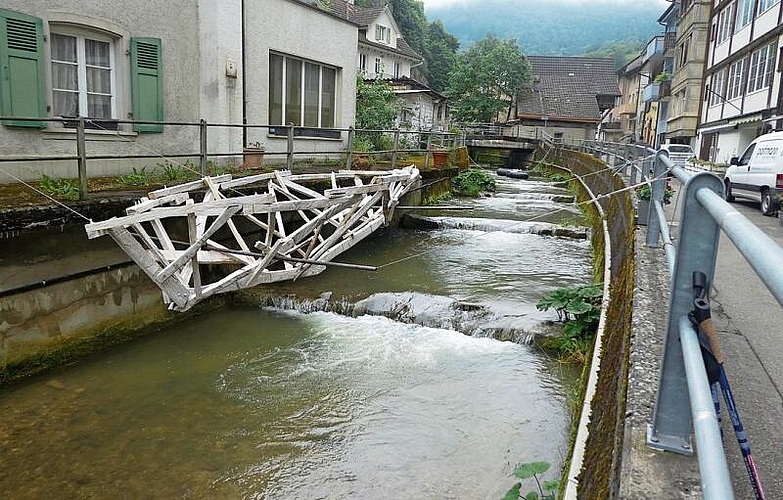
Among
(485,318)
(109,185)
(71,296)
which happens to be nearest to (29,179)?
(109,185)

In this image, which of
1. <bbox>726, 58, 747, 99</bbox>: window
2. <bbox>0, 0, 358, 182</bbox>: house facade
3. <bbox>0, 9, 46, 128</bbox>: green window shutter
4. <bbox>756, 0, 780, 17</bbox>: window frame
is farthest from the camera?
<bbox>726, 58, 747, 99</bbox>: window

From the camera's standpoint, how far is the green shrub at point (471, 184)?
21125 millimetres

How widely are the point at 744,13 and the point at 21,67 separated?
97.5 ft

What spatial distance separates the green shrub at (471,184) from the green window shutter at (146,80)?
11718mm

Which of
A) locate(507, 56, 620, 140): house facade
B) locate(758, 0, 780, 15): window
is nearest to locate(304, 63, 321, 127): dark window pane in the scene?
locate(758, 0, 780, 15): window

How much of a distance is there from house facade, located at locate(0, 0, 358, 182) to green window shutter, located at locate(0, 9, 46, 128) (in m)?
0.01

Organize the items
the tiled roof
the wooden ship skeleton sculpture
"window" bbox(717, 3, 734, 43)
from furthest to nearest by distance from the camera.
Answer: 1. the tiled roof
2. "window" bbox(717, 3, 734, 43)
3. the wooden ship skeleton sculpture

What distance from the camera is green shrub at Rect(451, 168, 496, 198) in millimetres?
21125

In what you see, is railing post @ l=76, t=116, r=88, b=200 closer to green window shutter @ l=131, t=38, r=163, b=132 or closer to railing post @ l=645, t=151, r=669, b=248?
green window shutter @ l=131, t=38, r=163, b=132

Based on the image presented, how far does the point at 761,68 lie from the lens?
25938 mm

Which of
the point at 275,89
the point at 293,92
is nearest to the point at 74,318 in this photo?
the point at 275,89

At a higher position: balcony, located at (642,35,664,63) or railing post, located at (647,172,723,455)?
balcony, located at (642,35,664,63)

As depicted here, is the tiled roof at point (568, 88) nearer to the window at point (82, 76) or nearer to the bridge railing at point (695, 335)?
the window at point (82, 76)

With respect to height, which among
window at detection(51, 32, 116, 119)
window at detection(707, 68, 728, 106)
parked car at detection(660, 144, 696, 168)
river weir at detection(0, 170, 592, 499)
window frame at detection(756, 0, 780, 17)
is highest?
window frame at detection(756, 0, 780, 17)
